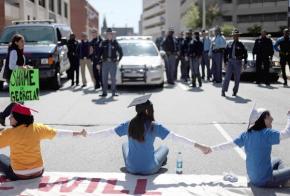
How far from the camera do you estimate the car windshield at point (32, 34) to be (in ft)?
56.2

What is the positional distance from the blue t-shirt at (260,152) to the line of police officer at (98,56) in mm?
9042

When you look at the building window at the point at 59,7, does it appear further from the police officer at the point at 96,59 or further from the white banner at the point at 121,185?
the white banner at the point at 121,185

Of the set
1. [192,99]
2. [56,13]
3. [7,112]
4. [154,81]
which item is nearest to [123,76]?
[154,81]

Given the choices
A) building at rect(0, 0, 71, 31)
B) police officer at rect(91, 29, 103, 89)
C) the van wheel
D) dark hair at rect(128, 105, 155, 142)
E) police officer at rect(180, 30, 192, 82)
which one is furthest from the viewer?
building at rect(0, 0, 71, 31)

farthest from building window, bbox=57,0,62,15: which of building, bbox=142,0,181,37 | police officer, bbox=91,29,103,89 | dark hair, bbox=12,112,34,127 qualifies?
dark hair, bbox=12,112,34,127

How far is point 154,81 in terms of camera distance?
636 inches

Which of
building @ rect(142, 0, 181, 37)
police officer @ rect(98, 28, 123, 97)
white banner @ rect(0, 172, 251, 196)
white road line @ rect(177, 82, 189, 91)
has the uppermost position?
building @ rect(142, 0, 181, 37)

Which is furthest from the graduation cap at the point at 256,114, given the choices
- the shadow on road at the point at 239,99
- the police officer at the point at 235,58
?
the police officer at the point at 235,58

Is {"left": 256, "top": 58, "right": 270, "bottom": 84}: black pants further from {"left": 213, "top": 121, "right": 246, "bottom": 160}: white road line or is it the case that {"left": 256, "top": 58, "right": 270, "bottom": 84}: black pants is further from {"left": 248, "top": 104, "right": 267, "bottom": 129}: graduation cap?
{"left": 248, "top": 104, "right": 267, "bottom": 129}: graduation cap

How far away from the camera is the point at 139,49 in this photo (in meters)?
17.6

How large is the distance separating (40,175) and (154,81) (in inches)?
405

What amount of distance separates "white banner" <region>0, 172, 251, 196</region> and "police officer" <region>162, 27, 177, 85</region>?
12048 mm

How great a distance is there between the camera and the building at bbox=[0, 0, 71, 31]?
39.6 meters

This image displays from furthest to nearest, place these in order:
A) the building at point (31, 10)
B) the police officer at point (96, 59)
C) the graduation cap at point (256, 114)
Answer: the building at point (31, 10)
the police officer at point (96, 59)
the graduation cap at point (256, 114)
